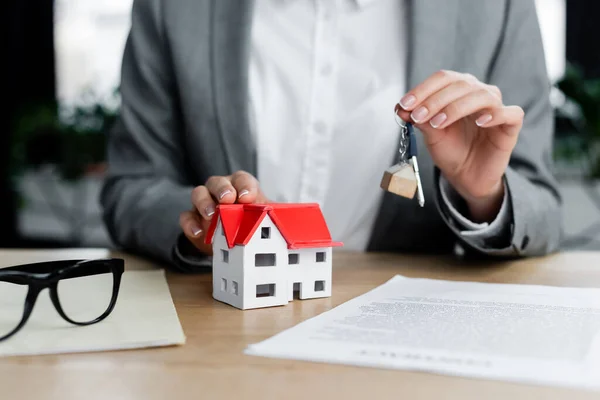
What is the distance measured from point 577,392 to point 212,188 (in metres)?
0.49

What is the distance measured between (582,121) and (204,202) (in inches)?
82.0

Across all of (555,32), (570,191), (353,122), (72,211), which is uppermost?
(555,32)

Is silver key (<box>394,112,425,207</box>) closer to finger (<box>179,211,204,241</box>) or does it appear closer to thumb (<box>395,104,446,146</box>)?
thumb (<box>395,104,446,146</box>)

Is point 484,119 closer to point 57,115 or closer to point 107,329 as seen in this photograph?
point 107,329

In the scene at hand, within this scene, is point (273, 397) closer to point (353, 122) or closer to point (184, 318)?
point (184, 318)

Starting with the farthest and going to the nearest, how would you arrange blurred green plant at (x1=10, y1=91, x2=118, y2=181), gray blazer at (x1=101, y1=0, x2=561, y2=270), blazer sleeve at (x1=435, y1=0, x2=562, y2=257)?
1. blurred green plant at (x1=10, y1=91, x2=118, y2=181)
2. gray blazer at (x1=101, y1=0, x2=561, y2=270)
3. blazer sleeve at (x1=435, y1=0, x2=562, y2=257)

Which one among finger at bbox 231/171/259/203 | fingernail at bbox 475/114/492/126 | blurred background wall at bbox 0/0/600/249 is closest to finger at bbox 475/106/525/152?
fingernail at bbox 475/114/492/126

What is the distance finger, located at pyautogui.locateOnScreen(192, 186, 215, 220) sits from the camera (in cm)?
77

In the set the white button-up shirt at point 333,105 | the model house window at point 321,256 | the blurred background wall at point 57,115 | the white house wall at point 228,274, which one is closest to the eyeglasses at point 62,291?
the white house wall at point 228,274

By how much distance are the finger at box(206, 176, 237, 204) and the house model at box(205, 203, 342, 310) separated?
20 mm

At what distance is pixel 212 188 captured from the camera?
78cm

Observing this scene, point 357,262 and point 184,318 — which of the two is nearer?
point 184,318

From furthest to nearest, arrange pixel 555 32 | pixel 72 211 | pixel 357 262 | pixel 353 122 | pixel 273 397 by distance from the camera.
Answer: pixel 72 211, pixel 555 32, pixel 353 122, pixel 357 262, pixel 273 397

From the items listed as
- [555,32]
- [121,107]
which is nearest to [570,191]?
[555,32]
